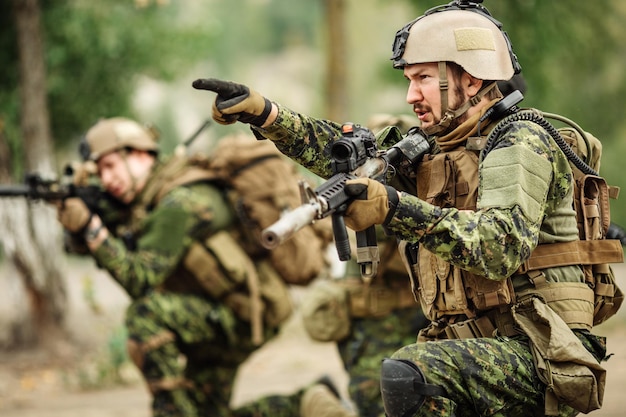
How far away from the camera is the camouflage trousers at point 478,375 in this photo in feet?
12.9

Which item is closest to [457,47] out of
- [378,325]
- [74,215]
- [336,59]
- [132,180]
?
[378,325]

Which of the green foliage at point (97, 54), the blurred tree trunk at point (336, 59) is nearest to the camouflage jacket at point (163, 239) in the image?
the green foliage at point (97, 54)

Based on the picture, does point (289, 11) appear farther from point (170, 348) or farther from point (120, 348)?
point (170, 348)

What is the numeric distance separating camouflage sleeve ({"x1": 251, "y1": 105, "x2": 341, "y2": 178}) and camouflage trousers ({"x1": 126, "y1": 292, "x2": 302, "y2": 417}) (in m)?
2.83

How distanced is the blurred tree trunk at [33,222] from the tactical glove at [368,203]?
26.7 feet

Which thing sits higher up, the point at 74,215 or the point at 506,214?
the point at 74,215

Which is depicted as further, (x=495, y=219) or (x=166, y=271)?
(x=166, y=271)

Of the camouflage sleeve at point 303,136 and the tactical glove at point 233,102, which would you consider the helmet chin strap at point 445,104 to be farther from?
the tactical glove at point 233,102

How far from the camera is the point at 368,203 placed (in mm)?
3615

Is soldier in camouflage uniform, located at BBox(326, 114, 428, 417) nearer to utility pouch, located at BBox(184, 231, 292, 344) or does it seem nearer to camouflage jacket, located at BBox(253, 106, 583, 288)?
utility pouch, located at BBox(184, 231, 292, 344)

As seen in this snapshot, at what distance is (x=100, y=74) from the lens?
1233 cm

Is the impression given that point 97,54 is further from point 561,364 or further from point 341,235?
point 561,364

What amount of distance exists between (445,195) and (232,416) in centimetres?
356

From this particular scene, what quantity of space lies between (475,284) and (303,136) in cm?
97
